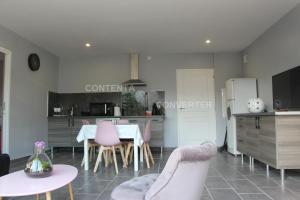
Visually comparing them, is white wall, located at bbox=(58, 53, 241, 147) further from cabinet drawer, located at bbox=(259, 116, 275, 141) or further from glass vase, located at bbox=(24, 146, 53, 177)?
glass vase, located at bbox=(24, 146, 53, 177)

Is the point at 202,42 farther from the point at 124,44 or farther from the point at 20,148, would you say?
the point at 20,148

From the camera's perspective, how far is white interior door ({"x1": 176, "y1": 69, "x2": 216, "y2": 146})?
6.37 metres

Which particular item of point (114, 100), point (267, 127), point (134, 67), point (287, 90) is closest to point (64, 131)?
point (114, 100)

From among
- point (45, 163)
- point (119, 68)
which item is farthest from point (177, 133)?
point (45, 163)

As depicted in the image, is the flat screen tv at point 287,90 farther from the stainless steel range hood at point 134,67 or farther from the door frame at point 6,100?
the door frame at point 6,100

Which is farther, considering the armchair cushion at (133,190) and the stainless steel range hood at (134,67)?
the stainless steel range hood at (134,67)

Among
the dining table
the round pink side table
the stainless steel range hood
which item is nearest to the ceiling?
the stainless steel range hood

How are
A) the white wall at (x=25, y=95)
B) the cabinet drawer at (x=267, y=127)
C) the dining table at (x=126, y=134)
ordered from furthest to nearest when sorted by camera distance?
the white wall at (x=25, y=95) → the dining table at (x=126, y=134) → the cabinet drawer at (x=267, y=127)

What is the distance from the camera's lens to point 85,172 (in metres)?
3.88

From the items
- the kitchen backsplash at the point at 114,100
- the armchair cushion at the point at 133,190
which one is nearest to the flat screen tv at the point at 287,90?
the armchair cushion at the point at 133,190

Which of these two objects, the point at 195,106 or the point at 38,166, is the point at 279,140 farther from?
the point at 195,106

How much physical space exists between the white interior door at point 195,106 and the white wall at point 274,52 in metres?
1.14

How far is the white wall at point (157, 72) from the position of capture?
639 centimetres

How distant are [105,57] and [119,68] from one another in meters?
0.50
